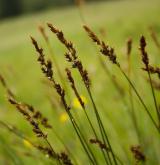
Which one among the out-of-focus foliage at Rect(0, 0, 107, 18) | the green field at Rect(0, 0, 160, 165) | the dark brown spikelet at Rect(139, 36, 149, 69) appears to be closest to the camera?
the dark brown spikelet at Rect(139, 36, 149, 69)

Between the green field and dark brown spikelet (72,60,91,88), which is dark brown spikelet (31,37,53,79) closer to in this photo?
dark brown spikelet (72,60,91,88)

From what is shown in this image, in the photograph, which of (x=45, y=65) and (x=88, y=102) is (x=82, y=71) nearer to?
(x=45, y=65)

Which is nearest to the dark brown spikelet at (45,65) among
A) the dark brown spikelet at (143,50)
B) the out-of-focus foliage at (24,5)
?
the dark brown spikelet at (143,50)

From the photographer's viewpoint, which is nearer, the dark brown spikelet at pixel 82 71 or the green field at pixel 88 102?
the dark brown spikelet at pixel 82 71

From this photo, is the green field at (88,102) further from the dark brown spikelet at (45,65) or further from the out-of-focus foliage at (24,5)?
the out-of-focus foliage at (24,5)

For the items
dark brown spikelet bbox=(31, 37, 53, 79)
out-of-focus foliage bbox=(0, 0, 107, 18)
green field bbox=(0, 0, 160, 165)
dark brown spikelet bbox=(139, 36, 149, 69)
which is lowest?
dark brown spikelet bbox=(31, 37, 53, 79)

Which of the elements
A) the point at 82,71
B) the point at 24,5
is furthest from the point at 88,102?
the point at 24,5

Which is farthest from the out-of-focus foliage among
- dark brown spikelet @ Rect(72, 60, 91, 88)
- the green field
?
dark brown spikelet @ Rect(72, 60, 91, 88)

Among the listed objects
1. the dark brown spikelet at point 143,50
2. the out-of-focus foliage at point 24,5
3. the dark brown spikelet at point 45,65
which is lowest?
the dark brown spikelet at point 45,65

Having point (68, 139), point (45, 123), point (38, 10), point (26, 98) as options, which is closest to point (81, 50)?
point (26, 98)

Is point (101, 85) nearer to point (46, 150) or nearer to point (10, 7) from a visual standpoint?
point (46, 150)

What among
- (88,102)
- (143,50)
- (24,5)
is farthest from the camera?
(24,5)
